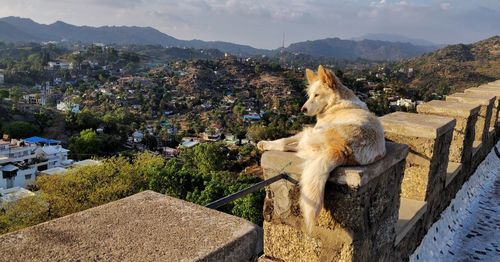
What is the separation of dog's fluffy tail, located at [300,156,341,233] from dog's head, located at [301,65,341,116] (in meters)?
0.78

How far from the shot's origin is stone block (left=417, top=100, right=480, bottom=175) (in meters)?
3.96

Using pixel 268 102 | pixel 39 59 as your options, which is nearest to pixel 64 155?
pixel 268 102

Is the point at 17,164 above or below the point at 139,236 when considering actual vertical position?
below

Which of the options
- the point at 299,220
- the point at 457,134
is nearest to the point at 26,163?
the point at 457,134

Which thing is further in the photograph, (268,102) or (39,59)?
(39,59)

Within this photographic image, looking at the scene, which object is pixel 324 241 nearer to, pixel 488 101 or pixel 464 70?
pixel 488 101

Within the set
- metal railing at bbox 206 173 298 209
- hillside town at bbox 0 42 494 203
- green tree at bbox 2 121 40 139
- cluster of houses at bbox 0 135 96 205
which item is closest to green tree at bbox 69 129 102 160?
hillside town at bbox 0 42 494 203

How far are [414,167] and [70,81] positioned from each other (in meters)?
107

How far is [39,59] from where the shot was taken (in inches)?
4395

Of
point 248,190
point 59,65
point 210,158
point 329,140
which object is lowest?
point 210,158

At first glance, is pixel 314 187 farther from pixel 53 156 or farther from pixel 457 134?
pixel 53 156

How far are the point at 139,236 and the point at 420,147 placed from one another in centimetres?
250

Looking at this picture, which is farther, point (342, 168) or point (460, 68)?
point (460, 68)

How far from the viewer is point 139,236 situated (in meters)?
1.16
